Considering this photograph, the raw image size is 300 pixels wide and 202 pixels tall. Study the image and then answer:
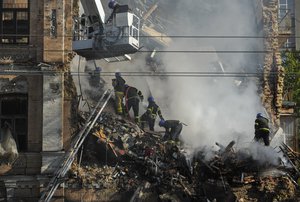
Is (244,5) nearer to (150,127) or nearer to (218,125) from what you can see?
(218,125)

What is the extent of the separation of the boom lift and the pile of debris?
2.40 meters

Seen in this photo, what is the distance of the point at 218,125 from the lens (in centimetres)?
2091

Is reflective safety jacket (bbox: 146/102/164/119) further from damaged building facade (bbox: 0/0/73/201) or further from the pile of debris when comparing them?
damaged building facade (bbox: 0/0/73/201)

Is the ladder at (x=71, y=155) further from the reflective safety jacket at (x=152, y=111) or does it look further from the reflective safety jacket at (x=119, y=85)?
the reflective safety jacket at (x=152, y=111)

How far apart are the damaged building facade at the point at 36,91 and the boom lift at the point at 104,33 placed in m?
0.77

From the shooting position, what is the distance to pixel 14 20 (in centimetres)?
1875

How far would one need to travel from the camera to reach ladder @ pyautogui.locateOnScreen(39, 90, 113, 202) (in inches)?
668

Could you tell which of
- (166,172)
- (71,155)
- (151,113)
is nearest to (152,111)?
(151,113)

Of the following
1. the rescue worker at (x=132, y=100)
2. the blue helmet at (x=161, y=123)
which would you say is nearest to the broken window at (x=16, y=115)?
the rescue worker at (x=132, y=100)

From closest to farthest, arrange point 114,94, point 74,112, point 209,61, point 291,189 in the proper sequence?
point 291,189, point 74,112, point 114,94, point 209,61

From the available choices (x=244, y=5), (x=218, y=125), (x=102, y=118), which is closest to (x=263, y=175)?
(x=218, y=125)

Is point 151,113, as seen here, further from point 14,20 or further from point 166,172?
point 14,20

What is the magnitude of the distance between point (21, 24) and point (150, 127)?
18.5ft

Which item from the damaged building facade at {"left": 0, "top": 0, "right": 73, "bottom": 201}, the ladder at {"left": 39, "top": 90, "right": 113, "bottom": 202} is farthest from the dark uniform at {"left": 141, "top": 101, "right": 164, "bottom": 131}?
the damaged building facade at {"left": 0, "top": 0, "right": 73, "bottom": 201}
